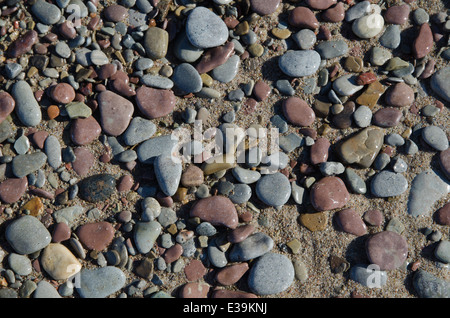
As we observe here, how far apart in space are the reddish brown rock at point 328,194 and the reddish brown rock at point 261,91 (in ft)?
1.61

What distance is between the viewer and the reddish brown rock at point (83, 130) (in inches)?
79.7

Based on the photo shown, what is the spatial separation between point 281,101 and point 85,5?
3.53ft

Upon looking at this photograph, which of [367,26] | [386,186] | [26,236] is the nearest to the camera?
[26,236]

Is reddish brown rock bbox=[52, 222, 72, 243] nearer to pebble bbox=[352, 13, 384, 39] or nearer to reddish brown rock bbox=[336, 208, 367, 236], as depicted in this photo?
reddish brown rock bbox=[336, 208, 367, 236]

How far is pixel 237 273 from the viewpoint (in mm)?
1979

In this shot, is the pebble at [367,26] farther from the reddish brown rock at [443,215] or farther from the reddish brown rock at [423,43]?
the reddish brown rock at [443,215]

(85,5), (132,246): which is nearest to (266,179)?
(132,246)

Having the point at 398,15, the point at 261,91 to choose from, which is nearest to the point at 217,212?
the point at 261,91

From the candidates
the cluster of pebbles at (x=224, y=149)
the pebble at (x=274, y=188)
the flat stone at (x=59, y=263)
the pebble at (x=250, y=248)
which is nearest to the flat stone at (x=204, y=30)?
the cluster of pebbles at (x=224, y=149)

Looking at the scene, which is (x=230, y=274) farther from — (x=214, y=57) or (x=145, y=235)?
(x=214, y=57)

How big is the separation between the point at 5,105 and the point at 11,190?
40 cm

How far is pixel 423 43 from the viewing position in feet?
7.02

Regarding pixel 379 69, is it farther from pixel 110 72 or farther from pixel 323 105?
pixel 110 72

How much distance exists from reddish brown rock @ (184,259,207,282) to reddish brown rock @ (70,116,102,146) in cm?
75
